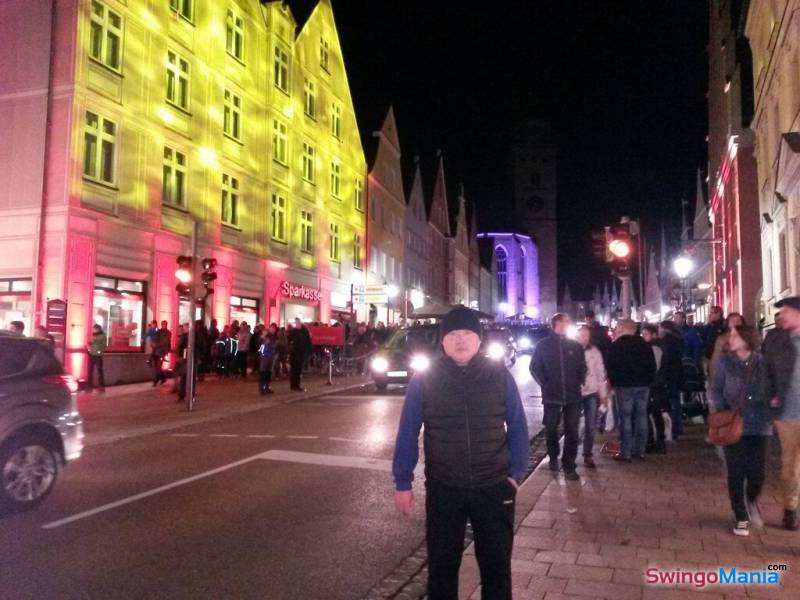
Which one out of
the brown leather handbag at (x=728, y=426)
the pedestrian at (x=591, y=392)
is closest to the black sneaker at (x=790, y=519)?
the brown leather handbag at (x=728, y=426)

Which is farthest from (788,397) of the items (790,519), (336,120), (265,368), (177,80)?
(336,120)

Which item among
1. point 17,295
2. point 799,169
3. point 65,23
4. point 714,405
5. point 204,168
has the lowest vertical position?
point 714,405

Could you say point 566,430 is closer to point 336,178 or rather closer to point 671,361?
point 671,361

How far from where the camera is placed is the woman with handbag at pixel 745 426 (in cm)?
591

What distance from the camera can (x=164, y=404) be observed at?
16234mm

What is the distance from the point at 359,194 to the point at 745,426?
36188 mm

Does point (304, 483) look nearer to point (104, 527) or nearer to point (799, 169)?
point (104, 527)

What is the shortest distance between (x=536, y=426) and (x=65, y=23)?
16.0 metres

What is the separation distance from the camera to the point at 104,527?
634 centimetres

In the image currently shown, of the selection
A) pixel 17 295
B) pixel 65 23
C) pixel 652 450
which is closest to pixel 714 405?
pixel 652 450

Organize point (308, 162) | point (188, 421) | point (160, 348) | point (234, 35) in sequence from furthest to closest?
point (308, 162)
point (234, 35)
point (160, 348)
point (188, 421)

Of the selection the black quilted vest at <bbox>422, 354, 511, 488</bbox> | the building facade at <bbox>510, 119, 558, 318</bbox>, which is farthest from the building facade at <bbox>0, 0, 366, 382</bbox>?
the building facade at <bbox>510, 119, 558, 318</bbox>

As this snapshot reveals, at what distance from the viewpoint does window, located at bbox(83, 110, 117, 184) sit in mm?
19625

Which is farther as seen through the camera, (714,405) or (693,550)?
(714,405)
